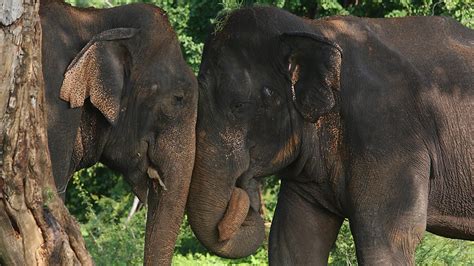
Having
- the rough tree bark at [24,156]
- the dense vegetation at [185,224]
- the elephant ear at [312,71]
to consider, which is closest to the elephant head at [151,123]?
the elephant ear at [312,71]

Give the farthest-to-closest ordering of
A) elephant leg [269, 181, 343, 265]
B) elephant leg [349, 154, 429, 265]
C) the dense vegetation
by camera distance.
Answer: the dense vegetation, elephant leg [269, 181, 343, 265], elephant leg [349, 154, 429, 265]

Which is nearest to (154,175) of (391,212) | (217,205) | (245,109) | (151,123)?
(151,123)

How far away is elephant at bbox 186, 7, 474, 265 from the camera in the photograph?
6957 millimetres

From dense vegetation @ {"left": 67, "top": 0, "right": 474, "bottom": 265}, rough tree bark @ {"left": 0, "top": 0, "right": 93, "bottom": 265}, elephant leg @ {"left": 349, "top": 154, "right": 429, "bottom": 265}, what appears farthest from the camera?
dense vegetation @ {"left": 67, "top": 0, "right": 474, "bottom": 265}

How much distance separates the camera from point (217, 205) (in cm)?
724

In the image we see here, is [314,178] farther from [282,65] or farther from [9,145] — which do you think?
[9,145]

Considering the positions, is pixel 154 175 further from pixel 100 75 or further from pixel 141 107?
pixel 100 75

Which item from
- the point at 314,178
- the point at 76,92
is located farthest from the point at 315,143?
the point at 76,92

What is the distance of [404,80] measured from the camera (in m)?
7.06

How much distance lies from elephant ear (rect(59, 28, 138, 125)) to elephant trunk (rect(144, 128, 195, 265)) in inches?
13.6

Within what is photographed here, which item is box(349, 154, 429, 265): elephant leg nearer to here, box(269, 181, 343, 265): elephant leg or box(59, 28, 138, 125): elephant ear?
box(269, 181, 343, 265): elephant leg

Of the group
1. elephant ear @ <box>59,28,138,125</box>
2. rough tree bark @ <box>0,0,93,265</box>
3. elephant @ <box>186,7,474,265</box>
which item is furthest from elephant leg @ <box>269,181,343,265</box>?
rough tree bark @ <box>0,0,93,265</box>

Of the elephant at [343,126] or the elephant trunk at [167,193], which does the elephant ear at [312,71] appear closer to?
the elephant at [343,126]

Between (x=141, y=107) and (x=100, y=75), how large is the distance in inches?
13.1
